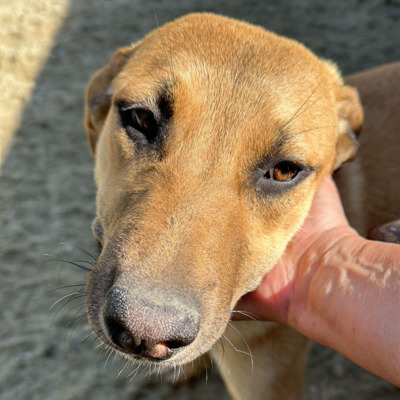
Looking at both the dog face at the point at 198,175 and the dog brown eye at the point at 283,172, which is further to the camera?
the dog brown eye at the point at 283,172

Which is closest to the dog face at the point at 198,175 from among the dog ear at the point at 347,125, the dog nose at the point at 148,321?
the dog nose at the point at 148,321

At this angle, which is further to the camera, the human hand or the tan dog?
the human hand

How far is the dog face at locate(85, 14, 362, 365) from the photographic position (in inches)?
73.6

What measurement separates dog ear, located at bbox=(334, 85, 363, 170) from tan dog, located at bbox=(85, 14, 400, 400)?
11 cm

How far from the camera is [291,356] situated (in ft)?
10.1

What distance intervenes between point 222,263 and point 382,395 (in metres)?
2.74

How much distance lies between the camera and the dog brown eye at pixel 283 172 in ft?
7.87

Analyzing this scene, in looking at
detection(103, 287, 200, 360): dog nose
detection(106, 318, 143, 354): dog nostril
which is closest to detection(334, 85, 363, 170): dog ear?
detection(103, 287, 200, 360): dog nose

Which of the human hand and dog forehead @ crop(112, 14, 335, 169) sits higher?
dog forehead @ crop(112, 14, 335, 169)

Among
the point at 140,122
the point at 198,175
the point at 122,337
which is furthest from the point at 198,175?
the point at 122,337

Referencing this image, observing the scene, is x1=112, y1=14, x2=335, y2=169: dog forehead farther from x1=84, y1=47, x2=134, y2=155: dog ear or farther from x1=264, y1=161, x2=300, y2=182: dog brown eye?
x1=84, y1=47, x2=134, y2=155: dog ear

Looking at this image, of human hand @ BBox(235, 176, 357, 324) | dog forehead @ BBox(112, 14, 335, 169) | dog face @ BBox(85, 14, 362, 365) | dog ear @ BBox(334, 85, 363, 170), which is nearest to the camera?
dog face @ BBox(85, 14, 362, 365)

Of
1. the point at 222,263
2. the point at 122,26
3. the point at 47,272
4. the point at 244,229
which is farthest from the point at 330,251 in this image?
the point at 122,26

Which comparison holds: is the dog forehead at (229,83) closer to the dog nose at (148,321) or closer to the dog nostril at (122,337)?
the dog nose at (148,321)
